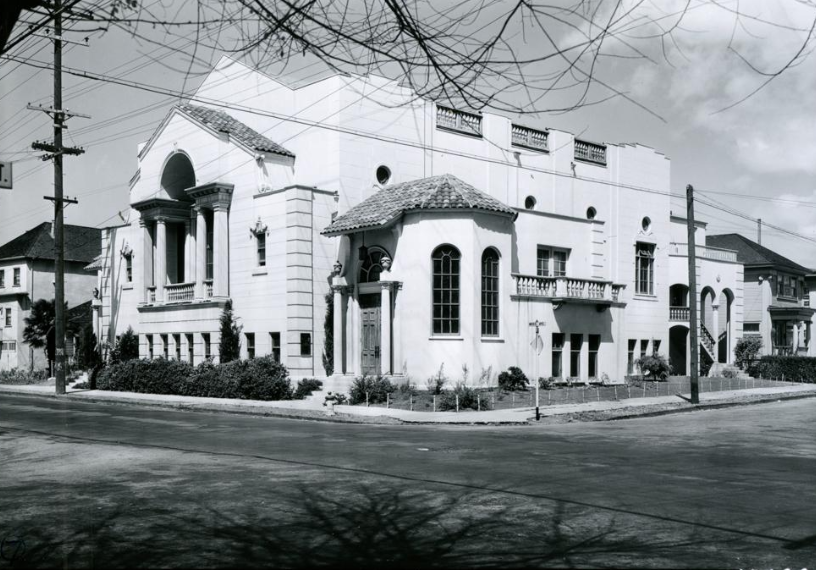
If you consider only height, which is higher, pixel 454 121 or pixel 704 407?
pixel 454 121

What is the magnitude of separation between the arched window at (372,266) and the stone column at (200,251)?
8.61 metres

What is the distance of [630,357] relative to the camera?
41.4 m

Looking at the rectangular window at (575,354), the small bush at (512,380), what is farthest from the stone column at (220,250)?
the rectangular window at (575,354)

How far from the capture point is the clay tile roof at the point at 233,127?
1425 inches

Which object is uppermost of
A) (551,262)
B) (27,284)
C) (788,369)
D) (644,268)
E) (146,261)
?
(146,261)

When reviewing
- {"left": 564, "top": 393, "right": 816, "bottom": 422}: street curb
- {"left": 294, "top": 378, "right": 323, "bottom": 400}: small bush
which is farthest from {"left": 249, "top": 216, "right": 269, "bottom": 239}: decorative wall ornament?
{"left": 564, "top": 393, "right": 816, "bottom": 422}: street curb

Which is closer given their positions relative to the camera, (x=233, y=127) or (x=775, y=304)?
(x=233, y=127)

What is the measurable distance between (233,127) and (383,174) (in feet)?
24.1


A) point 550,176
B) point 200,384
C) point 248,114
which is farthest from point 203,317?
point 550,176

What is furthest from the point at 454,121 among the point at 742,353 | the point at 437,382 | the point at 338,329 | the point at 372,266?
the point at 742,353

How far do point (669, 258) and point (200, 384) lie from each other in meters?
25.4

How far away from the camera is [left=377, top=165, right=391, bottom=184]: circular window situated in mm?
36562

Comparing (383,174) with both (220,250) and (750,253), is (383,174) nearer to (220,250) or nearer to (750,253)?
(220,250)

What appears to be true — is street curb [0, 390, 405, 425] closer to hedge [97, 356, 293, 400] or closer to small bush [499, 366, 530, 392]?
hedge [97, 356, 293, 400]
